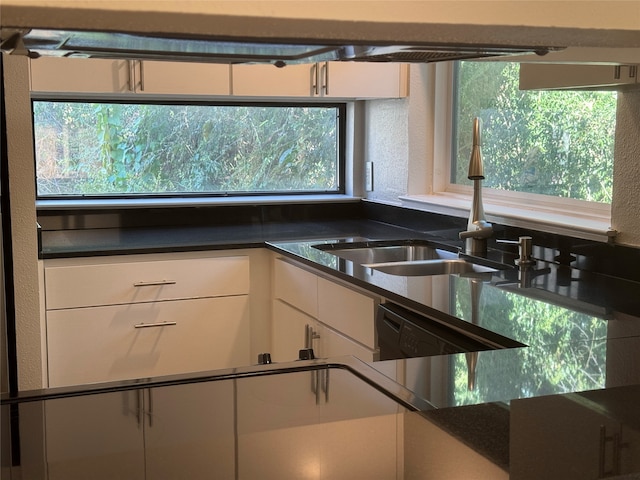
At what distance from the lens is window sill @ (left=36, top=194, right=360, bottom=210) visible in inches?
147

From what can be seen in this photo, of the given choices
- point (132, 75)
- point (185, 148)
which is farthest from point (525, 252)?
point (185, 148)

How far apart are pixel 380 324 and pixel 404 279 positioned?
16 centimetres

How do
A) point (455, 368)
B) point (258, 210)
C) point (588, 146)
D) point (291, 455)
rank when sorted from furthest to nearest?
point (258, 210)
point (588, 146)
point (455, 368)
point (291, 455)

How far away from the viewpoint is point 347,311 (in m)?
2.78

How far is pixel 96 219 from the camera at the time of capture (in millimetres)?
3797

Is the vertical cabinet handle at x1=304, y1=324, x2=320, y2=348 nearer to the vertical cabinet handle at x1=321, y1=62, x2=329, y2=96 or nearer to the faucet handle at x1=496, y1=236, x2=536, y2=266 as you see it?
the faucet handle at x1=496, y1=236, x2=536, y2=266

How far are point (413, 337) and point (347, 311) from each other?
535 millimetres

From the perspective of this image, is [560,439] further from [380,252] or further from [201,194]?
[201,194]

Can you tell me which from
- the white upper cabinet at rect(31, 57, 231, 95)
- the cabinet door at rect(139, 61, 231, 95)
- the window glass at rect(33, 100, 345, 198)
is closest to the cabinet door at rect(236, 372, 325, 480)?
the white upper cabinet at rect(31, 57, 231, 95)

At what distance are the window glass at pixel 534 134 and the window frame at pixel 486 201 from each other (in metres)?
0.03

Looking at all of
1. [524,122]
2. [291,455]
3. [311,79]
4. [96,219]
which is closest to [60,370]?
[96,219]

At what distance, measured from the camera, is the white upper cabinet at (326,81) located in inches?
142

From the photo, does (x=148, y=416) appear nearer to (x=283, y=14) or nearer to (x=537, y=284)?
(x=283, y=14)

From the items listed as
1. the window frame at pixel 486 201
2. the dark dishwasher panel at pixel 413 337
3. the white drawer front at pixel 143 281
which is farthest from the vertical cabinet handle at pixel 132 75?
the dark dishwasher panel at pixel 413 337
